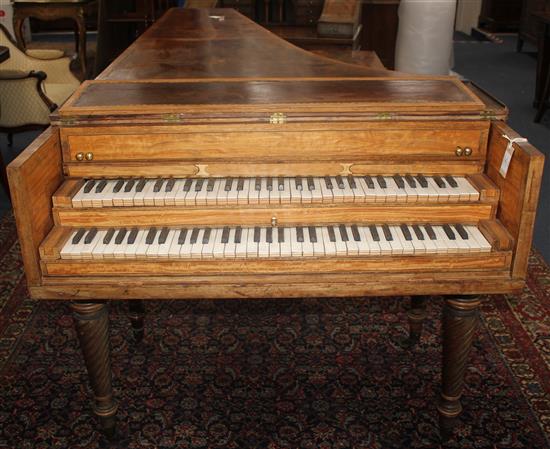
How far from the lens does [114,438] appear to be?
2.93 metres

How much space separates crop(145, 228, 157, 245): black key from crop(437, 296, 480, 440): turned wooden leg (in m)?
1.14

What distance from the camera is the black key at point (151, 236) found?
8.12 feet

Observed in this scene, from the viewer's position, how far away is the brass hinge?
8.36ft

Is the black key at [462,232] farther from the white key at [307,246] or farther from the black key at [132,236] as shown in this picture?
the black key at [132,236]

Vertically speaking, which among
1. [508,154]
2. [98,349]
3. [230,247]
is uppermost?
[508,154]

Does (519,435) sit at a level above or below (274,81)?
below

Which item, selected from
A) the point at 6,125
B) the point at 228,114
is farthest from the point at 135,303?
the point at 6,125

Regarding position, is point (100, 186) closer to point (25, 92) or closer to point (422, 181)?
point (422, 181)

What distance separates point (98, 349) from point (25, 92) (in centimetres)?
403

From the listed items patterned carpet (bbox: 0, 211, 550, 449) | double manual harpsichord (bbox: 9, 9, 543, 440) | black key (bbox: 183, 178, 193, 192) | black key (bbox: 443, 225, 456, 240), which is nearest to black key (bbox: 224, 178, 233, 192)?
double manual harpsichord (bbox: 9, 9, 543, 440)

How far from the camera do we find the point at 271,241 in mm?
2479

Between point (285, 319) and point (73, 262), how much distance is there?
1699mm

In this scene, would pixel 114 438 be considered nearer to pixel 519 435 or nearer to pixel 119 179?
pixel 119 179

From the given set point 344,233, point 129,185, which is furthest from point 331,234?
point 129,185
